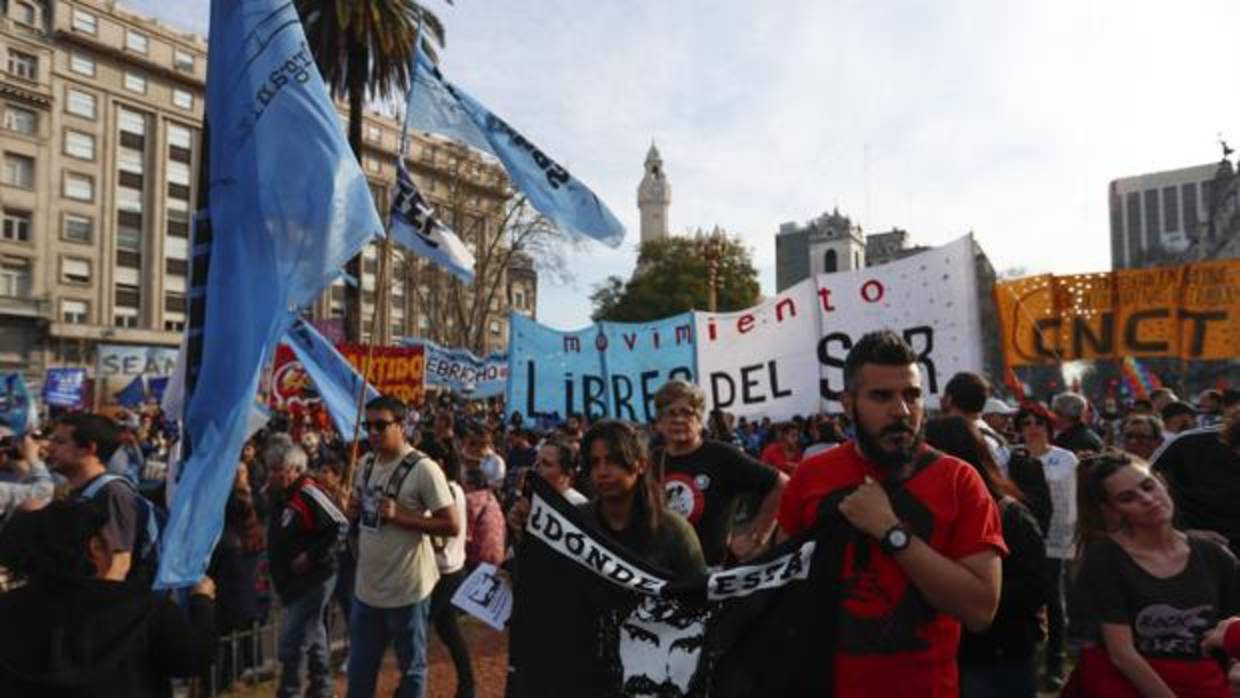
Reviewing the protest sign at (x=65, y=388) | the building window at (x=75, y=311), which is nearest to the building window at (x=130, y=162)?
the building window at (x=75, y=311)

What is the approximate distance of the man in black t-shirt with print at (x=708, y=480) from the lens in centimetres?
437

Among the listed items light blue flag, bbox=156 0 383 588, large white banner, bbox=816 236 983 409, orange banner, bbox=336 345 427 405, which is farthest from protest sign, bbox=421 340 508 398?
light blue flag, bbox=156 0 383 588

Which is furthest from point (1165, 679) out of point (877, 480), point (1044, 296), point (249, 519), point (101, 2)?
point (101, 2)

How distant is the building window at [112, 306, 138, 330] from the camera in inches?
1971

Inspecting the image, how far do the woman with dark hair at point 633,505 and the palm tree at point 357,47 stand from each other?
49.1 ft

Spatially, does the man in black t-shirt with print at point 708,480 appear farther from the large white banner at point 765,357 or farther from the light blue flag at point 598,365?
the light blue flag at point 598,365

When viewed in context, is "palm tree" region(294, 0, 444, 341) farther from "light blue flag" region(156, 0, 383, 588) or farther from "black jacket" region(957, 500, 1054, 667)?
"black jacket" region(957, 500, 1054, 667)

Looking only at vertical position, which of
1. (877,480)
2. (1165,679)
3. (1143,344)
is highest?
(1143,344)

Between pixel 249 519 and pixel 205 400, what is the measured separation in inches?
121


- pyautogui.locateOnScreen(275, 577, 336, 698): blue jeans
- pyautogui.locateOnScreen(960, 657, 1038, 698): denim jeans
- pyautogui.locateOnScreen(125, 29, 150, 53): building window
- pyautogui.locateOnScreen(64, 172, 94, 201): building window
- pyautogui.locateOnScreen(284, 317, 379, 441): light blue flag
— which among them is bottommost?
pyautogui.locateOnScreen(275, 577, 336, 698): blue jeans

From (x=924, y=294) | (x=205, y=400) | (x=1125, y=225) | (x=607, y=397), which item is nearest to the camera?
(x=205, y=400)

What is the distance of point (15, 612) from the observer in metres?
2.58

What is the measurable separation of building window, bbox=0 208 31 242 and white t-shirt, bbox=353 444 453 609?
167ft

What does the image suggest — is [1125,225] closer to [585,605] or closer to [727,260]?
[727,260]
